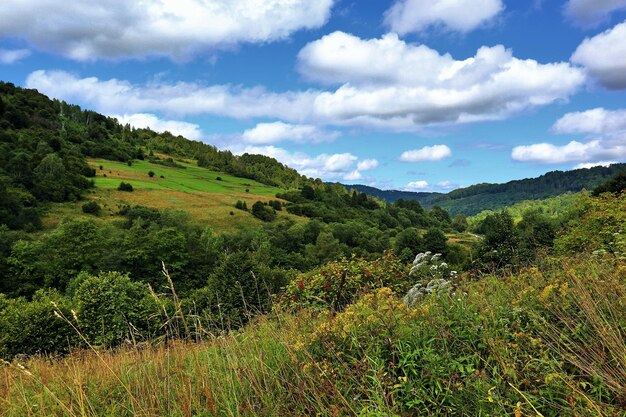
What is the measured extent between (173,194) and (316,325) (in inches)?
3869

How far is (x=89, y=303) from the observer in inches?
800

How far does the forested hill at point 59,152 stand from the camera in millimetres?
75125

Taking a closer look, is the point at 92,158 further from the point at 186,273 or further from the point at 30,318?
the point at 30,318

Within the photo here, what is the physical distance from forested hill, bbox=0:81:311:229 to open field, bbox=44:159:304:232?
4515 mm

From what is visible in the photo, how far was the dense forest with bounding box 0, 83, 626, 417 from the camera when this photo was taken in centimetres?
283

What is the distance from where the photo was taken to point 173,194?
313 feet

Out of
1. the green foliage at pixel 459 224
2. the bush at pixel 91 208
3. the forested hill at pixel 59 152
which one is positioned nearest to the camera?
the bush at pixel 91 208

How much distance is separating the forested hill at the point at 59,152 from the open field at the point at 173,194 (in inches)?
178

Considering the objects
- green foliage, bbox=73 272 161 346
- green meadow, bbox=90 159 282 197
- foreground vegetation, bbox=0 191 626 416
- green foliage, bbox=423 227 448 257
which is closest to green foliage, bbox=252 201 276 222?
green meadow, bbox=90 159 282 197

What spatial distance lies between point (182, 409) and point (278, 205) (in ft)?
338

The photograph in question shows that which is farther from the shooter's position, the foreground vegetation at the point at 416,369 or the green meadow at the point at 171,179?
the green meadow at the point at 171,179

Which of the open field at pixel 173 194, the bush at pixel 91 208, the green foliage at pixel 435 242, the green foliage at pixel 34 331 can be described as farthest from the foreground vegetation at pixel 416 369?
the bush at pixel 91 208

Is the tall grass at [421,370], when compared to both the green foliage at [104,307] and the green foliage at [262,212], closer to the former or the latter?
the green foliage at [104,307]

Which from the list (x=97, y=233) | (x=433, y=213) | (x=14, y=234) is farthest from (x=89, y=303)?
(x=433, y=213)
